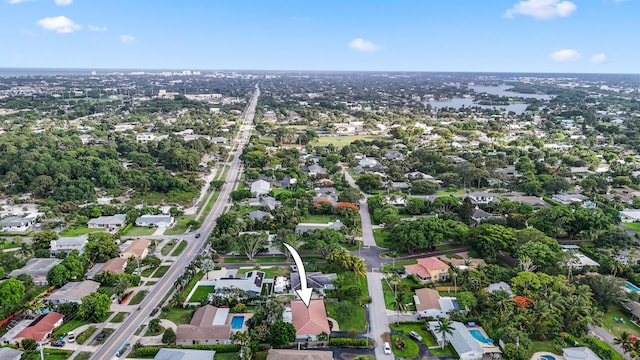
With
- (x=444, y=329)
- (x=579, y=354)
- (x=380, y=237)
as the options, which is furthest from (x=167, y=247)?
(x=579, y=354)

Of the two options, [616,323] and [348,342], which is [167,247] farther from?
[616,323]

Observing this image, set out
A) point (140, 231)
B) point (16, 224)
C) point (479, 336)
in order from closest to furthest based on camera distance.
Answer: point (479, 336), point (16, 224), point (140, 231)

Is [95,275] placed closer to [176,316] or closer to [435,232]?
[176,316]

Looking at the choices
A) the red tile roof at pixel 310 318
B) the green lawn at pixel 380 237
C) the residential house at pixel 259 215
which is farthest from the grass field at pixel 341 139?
the red tile roof at pixel 310 318

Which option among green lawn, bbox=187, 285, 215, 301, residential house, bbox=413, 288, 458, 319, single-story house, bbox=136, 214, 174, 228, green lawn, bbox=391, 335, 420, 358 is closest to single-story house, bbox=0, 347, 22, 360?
green lawn, bbox=187, 285, 215, 301

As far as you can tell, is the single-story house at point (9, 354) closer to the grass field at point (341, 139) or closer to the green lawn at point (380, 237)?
the green lawn at point (380, 237)

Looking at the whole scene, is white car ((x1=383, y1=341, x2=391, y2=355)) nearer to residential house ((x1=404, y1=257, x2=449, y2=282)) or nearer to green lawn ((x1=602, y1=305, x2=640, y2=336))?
residential house ((x1=404, y1=257, x2=449, y2=282))
